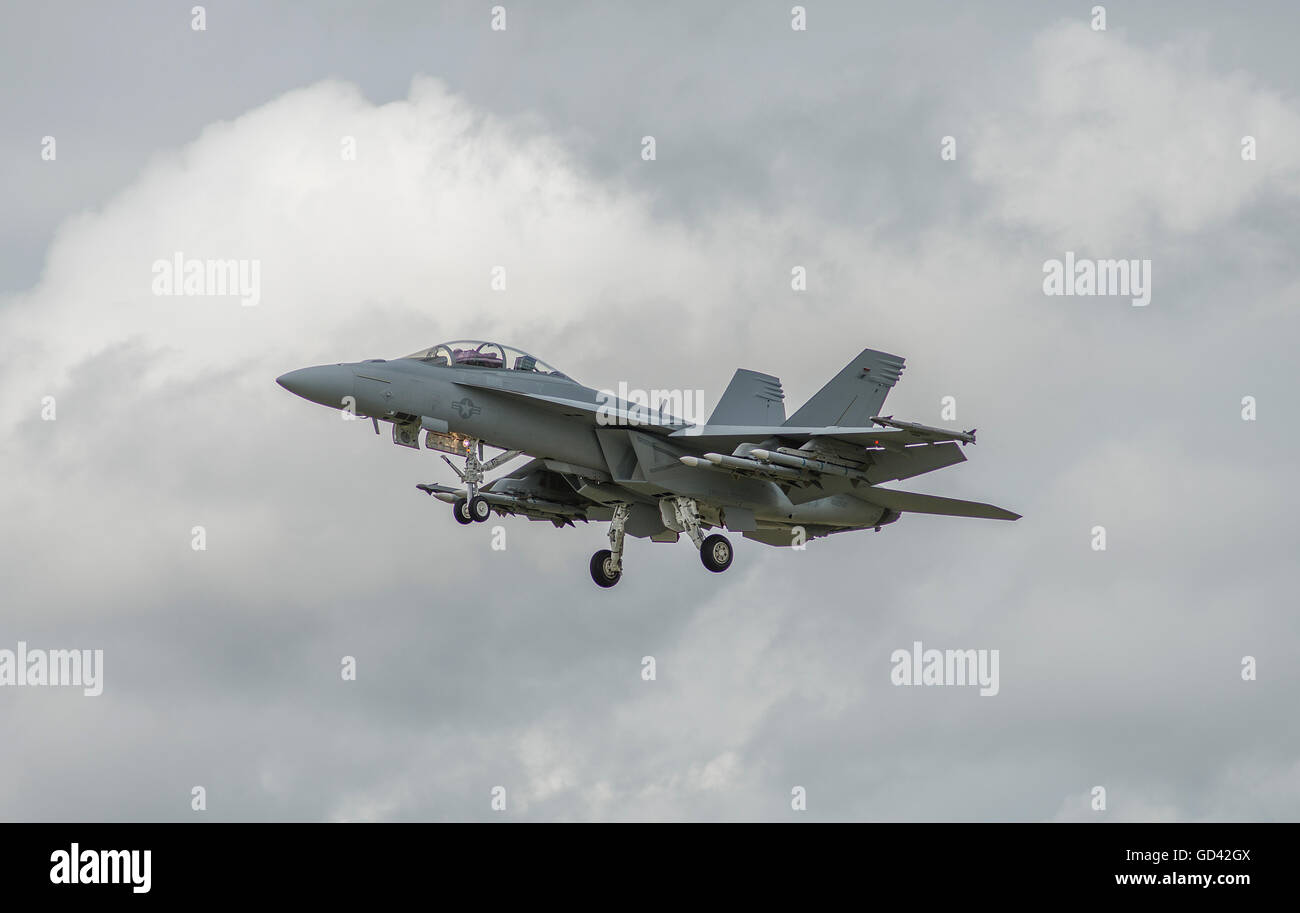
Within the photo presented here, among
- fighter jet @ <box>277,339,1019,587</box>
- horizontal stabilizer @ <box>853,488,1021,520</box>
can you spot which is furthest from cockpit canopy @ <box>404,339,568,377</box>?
horizontal stabilizer @ <box>853,488,1021,520</box>

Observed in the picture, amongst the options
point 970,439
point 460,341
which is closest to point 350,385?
point 460,341

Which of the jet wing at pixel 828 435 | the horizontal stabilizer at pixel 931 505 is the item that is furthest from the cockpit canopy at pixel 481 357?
the horizontal stabilizer at pixel 931 505

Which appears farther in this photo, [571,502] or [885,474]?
[571,502]

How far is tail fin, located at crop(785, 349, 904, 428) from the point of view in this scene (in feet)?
107

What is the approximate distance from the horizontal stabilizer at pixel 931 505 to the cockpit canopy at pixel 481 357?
708cm

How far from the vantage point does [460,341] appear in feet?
98.5

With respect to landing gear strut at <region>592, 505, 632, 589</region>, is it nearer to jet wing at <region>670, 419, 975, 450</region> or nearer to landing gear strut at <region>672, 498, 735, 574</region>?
landing gear strut at <region>672, 498, 735, 574</region>

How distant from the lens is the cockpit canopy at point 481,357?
29.7m

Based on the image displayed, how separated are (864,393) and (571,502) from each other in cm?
625
